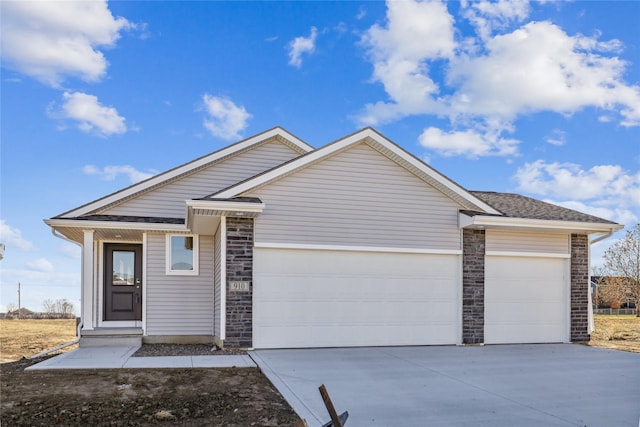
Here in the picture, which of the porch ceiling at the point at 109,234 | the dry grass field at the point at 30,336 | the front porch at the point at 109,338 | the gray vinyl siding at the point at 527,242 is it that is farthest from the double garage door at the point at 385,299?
the dry grass field at the point at 30,336

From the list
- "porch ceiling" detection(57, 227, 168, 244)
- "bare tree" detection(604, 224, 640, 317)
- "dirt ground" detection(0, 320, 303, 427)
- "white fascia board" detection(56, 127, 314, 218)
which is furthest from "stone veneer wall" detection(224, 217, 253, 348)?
"bare tree" detection(604, 224, 640, 317)

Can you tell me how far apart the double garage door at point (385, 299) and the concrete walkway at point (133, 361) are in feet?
4.45

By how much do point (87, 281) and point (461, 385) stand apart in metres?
8.65

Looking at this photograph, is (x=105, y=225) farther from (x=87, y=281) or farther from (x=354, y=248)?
(x=354, y=248)

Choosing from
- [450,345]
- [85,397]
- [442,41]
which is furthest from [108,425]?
[442,41]

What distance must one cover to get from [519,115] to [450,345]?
690cm

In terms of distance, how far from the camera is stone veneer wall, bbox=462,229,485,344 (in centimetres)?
1132

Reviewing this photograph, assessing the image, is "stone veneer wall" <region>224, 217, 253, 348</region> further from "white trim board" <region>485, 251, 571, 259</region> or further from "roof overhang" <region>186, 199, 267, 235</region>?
"white trim board" <region>485, 251, 571, 259</region>

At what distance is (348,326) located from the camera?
35.1 ft

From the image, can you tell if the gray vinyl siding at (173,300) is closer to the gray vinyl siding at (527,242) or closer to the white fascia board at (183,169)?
the white fascia board at (183,169)

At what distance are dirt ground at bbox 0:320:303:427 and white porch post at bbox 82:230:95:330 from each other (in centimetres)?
279

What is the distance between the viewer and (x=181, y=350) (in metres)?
10.6

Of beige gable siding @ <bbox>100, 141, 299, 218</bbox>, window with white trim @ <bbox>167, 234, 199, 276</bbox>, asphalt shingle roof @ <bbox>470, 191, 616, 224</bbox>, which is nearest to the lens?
asphalt shingle roof @ <bbox>470, 191, 616, 224</bbox>

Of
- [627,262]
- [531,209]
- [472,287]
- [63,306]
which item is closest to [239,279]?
[472,287]
